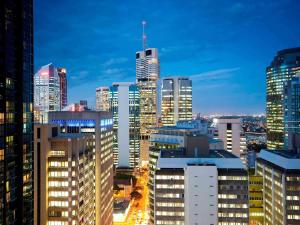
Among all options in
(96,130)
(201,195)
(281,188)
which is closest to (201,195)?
(201,195)

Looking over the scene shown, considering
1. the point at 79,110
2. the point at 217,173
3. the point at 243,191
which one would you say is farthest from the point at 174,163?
the point at 79,110

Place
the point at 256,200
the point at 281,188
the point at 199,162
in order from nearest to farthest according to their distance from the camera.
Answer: the point at 281,188, the point at 199,162, the point at 256,200

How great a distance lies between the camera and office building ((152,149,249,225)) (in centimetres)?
9294

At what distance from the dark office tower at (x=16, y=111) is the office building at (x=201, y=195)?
37937 millimetres

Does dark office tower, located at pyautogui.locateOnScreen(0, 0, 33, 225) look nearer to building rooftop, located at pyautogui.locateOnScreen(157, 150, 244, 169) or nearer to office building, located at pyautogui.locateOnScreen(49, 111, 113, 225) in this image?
building rooftop, located at pyautogui.locateOnScreen(157, 150, 244, 169)

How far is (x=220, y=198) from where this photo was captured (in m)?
93.5

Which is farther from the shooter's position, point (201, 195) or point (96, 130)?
point (96, 130)

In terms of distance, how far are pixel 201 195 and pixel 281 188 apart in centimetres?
2597

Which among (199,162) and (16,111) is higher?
(16,111)

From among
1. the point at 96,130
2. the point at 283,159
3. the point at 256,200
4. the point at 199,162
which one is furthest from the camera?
the point at 96,130

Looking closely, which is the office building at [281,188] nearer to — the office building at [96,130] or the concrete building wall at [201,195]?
the concrete building wall at [201,195]

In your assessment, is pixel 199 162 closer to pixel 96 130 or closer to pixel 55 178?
pixel 55 178

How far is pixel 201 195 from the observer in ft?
307

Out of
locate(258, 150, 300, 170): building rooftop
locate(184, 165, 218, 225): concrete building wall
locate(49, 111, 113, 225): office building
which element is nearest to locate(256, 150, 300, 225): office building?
locate(258, 150, 300, 170): building rooftop
